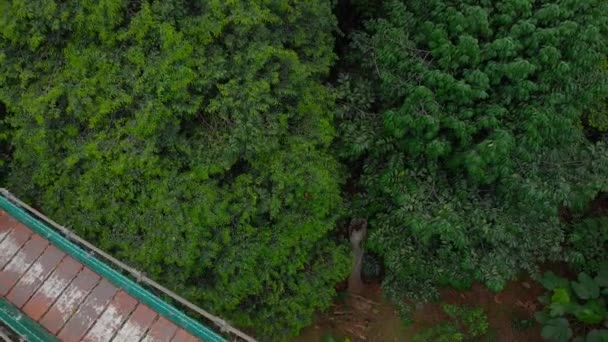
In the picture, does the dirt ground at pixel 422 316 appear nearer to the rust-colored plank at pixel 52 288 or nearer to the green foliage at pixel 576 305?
the green foliage at pixel 576 305

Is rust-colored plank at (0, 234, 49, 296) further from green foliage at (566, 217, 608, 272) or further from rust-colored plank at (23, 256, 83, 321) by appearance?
green foliage at (566, 217, 608, 272)

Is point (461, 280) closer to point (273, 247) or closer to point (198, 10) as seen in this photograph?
point (273, 247)

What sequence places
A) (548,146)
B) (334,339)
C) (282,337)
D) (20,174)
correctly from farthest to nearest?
(334,339) → (282,337) → (20,174) → (548,146)

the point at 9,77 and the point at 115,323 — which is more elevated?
the point at 9,77

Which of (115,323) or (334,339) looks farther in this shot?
(334,339)

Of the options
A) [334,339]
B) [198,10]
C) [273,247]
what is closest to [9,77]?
[198,10]

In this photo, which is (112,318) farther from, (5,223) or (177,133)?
(177,133)
